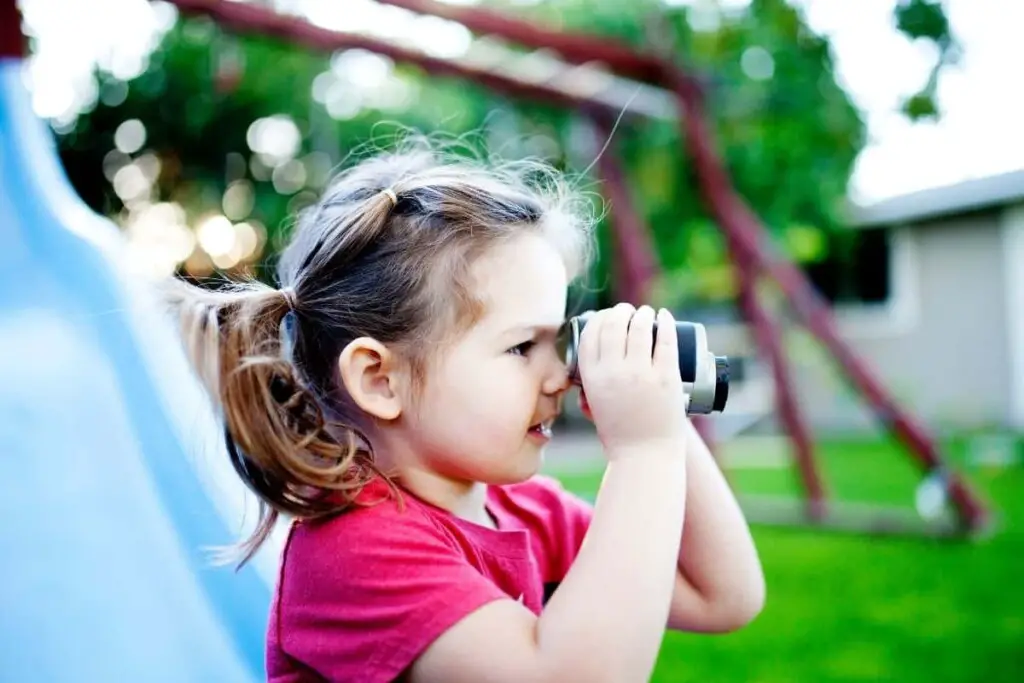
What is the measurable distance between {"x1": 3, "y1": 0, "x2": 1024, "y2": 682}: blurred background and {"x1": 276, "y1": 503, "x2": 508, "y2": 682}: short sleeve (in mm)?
426

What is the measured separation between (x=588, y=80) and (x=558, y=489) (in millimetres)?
2846

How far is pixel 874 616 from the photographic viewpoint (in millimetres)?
3020

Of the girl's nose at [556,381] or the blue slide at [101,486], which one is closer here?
the girl's nose at [556,381]

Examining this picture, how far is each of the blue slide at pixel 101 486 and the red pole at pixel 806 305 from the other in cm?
273

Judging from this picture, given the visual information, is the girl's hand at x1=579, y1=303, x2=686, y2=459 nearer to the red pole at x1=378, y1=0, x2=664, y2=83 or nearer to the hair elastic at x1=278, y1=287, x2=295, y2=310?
the hair elastic at x1=278, y1=287, x2=295, y2=310

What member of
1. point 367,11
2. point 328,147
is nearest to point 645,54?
point 367,11

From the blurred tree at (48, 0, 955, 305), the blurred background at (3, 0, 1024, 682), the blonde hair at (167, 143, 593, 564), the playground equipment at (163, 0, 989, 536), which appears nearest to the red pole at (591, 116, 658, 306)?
the playground equipment at (163, 0, 989, 536)

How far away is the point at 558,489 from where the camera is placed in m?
1.29

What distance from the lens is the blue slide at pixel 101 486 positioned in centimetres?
142

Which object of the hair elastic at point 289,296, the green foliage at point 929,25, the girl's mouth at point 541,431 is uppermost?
the green foliage at point 929,25

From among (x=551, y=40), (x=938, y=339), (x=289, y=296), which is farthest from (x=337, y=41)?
(x=938, y=339)

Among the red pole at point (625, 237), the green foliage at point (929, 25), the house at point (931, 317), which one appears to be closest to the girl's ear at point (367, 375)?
the green foliage at point (929, 25)

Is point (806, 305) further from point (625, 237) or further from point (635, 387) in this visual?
point (635, 387)

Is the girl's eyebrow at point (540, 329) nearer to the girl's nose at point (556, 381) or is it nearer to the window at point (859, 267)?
the girl's nose at point (556, 381)
